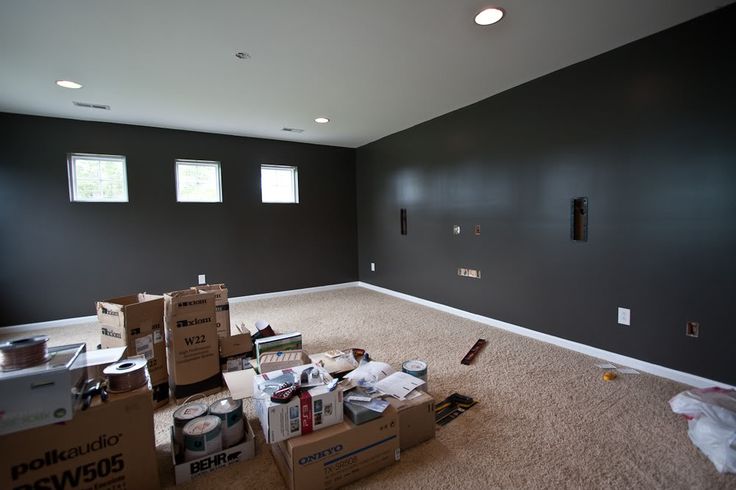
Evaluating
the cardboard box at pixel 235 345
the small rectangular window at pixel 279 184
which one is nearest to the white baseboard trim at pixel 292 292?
the small rectangular window at pixel 279 184

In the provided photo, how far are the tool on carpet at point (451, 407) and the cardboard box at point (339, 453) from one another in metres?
0.46

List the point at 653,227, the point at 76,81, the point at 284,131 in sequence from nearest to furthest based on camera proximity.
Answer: the point at 653,227 → the point at 76,81 → the point at 284,131

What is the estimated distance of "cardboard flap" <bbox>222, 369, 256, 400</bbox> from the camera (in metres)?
1.88

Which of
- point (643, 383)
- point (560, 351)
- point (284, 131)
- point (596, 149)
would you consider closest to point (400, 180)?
point (284, 131)

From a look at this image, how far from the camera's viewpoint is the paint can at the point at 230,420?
1671mm

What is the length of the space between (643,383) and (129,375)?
304 centimetres

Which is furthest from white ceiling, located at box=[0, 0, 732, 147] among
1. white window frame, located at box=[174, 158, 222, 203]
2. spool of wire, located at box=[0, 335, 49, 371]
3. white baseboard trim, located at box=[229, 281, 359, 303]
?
white baseboard trim, located at box=[229, 281, 359, 303]

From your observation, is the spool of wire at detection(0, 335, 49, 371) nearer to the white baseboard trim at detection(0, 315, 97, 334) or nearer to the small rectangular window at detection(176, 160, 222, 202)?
the white baseboard trim at detection(0, 315, 97, 334)

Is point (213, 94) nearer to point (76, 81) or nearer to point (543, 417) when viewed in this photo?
point (76, 81)

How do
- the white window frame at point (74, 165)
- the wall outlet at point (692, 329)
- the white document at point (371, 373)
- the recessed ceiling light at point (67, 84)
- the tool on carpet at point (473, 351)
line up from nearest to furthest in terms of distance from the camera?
the white document at point (371, 373) → the wall outlet at point (692, 329) → the tool on carpet at point (473, 351) → the recessed ceiling light at point (67, 84) → the white window frame at point (74, 165)

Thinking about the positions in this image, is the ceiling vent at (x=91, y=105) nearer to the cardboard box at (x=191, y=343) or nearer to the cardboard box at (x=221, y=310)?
the cardboard box at (x=221, y=310)

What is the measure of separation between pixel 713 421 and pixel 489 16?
2.49 m

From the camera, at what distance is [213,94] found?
330cm

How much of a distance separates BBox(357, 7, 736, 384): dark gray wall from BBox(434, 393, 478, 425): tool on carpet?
4.71 feet
